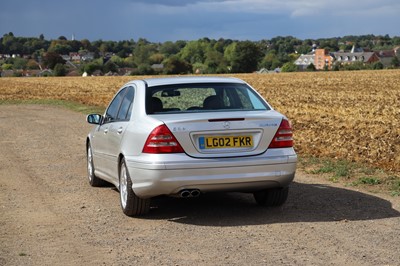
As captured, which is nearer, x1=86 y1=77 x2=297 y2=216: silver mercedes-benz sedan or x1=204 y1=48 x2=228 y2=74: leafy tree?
x1=86 y1=77 x2=297 y2=216: silver mercedes-benz sedan

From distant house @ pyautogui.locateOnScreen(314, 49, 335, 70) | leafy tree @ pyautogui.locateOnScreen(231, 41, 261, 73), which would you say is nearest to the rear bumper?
leafy tree @ pyautogui.locateOnScreen(231, 41, 261, 73)

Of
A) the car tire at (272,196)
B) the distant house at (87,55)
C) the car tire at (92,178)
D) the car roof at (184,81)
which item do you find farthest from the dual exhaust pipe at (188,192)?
the distant house at (87,55)

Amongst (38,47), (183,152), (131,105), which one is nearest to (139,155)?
(183,152)

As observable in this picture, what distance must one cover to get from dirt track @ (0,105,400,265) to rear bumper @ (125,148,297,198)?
15.1 inches

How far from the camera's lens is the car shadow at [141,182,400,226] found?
733cm

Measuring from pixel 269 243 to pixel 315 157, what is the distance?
5.94m

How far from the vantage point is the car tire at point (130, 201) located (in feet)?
24.4

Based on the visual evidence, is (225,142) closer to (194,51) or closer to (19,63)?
(19,63)

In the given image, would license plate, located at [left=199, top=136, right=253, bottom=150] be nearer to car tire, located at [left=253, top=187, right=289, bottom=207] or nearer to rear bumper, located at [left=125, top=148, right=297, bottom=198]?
rear bumper, located at [left=125, top=148, right=297, bottom=198]

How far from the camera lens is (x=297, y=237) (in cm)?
643

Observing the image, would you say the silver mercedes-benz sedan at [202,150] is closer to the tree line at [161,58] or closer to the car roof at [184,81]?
the car roof at [184,81]

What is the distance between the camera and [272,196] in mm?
7836

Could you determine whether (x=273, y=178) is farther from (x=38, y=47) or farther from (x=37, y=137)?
(x=38, y=47)

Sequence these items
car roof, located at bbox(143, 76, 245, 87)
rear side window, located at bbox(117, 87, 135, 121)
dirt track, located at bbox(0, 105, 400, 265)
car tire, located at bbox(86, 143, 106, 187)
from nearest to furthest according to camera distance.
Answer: dirt track, located at bbox(0, 105, 400, 265) → car roof, located at bbox(143, 76, 245, 87) → rear side window, located at bbox(117, 87, 135, 121) → car tire, located at bbox(86, 143, 106, 187)
